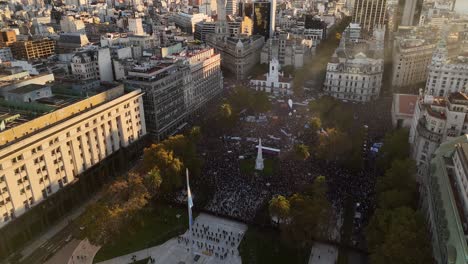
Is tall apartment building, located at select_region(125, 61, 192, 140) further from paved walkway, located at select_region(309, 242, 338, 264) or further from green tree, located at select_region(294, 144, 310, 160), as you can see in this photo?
paved walkway, located at select_region(309, 242, 338, 264)

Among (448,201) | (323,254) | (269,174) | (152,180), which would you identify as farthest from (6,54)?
(448,201)

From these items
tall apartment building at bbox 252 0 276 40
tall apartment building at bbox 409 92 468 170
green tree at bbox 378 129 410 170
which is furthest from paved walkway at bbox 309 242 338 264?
tall apartment building at bbox 252 0 276 40

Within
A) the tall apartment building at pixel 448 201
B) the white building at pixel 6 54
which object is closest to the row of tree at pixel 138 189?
the tall apartment building at pixel 448 201

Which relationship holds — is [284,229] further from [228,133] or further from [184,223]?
[228,133]

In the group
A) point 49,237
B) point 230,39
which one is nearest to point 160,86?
point 49,237

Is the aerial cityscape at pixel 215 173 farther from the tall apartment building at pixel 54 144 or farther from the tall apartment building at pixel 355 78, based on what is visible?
the tall apartment building at pixel 355 78
